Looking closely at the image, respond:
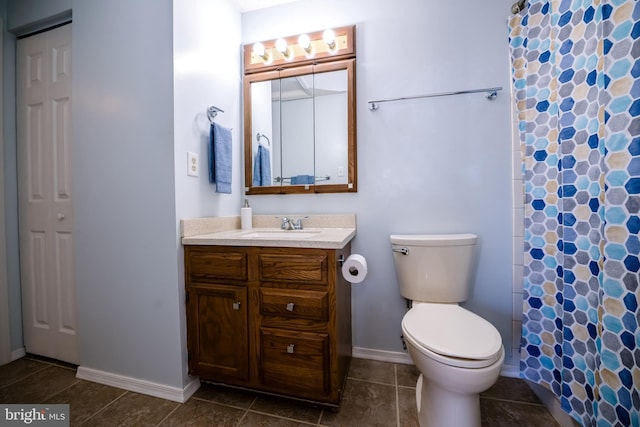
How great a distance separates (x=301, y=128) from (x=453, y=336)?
4.82ft

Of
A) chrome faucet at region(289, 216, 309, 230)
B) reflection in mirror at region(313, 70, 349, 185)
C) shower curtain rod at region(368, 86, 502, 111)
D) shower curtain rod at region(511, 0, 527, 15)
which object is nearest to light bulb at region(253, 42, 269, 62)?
reflection in mirror at region(313, 70, 349, 185)

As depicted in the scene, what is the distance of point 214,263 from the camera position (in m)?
1.21

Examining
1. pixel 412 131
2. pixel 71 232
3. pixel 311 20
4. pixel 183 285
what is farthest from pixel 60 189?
pixel 412 131

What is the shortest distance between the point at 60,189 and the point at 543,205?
2.79 m

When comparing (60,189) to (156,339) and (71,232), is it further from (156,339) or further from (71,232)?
(156,339)

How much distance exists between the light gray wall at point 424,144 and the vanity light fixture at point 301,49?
8 centimetres

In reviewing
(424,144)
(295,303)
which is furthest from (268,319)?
(424,144)

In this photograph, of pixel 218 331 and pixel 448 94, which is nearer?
pixel 218 331

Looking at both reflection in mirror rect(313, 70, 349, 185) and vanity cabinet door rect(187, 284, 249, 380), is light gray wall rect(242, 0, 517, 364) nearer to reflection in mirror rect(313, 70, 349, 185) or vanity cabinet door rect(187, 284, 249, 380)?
reflection in mirror rect(313, 70, 349, 185)

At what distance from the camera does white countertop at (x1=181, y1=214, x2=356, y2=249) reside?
1094mm

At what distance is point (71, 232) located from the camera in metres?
1.50

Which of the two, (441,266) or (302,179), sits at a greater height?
(302,179)

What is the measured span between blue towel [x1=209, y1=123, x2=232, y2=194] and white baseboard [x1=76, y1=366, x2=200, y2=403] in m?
1.09

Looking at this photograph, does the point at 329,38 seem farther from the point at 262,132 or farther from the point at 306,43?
the point at 262,132
